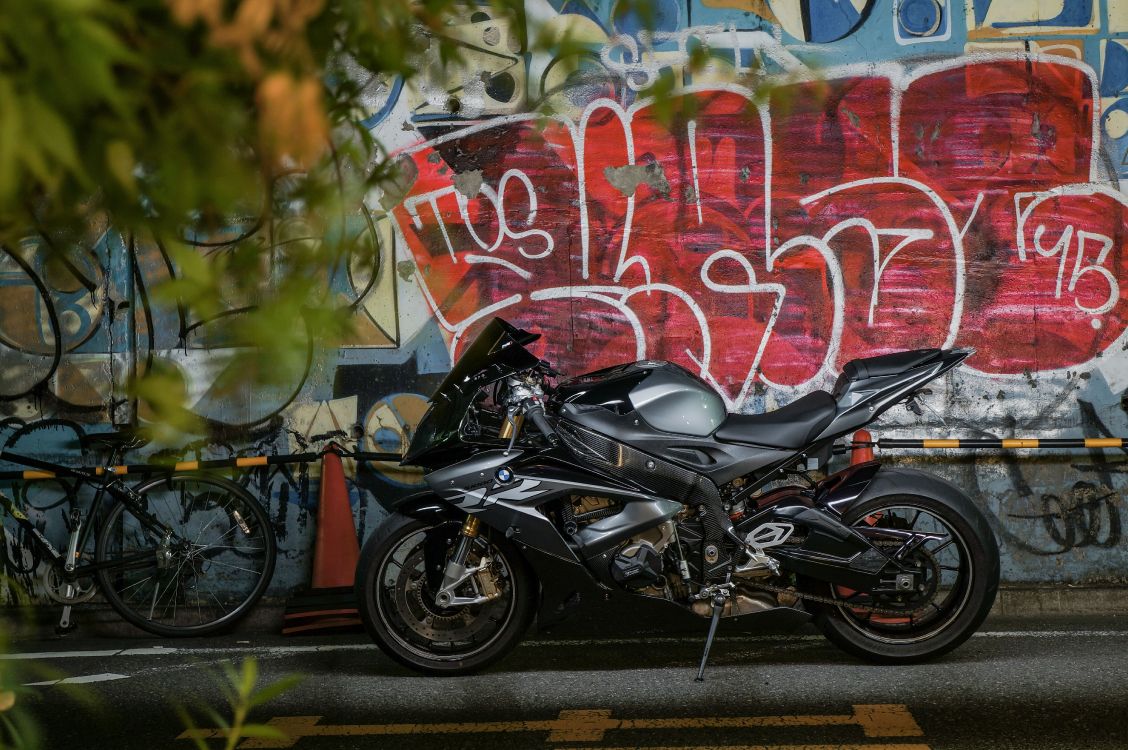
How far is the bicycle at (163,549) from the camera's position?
275 inches

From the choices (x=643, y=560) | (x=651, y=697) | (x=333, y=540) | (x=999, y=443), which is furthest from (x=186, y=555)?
(x=999, y=443)

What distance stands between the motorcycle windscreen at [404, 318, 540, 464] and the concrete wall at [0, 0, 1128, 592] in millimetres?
2140

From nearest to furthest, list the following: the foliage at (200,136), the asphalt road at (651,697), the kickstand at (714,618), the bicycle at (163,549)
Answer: the foliage at (200,136) → the asphalt road at (651,697) → the kickstand at (714,618) → the bicycle at (163,549)

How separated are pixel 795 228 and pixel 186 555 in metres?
4.30

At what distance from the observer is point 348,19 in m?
1.31

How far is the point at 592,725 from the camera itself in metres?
4.50

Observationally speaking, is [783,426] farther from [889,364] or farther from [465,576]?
[465,576]

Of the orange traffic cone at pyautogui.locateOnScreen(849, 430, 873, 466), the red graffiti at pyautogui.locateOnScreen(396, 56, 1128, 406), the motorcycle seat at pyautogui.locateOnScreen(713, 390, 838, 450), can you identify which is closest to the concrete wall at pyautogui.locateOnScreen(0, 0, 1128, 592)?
the red graffiti at pyautogui.locateOnScreen(396, 56, 1128, 406)

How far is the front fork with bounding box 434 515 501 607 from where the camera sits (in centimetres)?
523

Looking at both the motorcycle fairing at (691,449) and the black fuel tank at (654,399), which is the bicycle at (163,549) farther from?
the motorcycle fairing at (691,449)

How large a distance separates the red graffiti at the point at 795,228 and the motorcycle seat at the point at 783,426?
7.00 feet

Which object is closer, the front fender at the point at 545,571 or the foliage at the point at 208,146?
the foliage at the point at 208,146

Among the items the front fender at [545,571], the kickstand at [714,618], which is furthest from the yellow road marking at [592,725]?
the front fender at [545,571]

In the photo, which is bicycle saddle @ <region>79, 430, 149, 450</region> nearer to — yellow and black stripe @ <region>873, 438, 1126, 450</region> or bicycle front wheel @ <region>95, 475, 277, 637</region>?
bicycle front wheel @ <region>95, 475, 277, 637</region>
